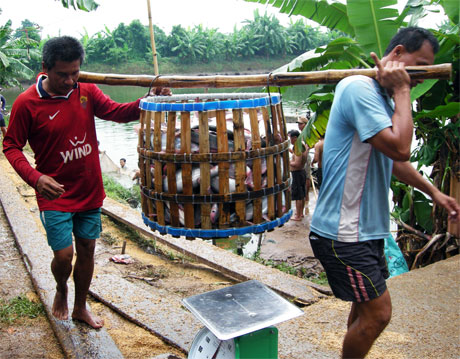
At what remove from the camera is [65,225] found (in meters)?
3.37

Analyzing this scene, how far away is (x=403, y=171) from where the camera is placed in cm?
263

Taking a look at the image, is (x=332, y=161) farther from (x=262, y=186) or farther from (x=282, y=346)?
(x=282, y=346)

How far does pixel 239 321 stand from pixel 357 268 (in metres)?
0.67

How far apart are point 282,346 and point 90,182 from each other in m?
1.81

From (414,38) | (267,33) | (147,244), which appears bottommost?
(147,244)

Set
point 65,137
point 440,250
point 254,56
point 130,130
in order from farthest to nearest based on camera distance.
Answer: point 254,56
point 130,130
point 440,250
point 65,137

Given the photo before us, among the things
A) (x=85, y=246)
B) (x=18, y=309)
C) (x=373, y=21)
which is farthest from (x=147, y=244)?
(x=373, y=21)

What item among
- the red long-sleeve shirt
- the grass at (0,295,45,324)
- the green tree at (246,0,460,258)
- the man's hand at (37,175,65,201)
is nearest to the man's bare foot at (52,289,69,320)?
the grass at (0,295,45,324)

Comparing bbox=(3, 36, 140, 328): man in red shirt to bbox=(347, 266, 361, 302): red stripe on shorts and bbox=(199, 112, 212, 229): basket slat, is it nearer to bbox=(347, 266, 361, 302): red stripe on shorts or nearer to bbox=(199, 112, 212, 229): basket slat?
bbox=(199, 112, 212, 229): basket slat

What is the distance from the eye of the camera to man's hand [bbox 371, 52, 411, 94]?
2.30m

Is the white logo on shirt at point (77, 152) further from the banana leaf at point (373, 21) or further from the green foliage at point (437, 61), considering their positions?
the banana leaf at point (373, 21)

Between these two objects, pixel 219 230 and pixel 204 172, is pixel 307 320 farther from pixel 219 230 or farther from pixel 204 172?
pixel 204 172

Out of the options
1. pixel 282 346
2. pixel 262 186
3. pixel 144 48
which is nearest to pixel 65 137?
pixel 262 186

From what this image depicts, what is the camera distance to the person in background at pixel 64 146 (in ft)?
10.2
